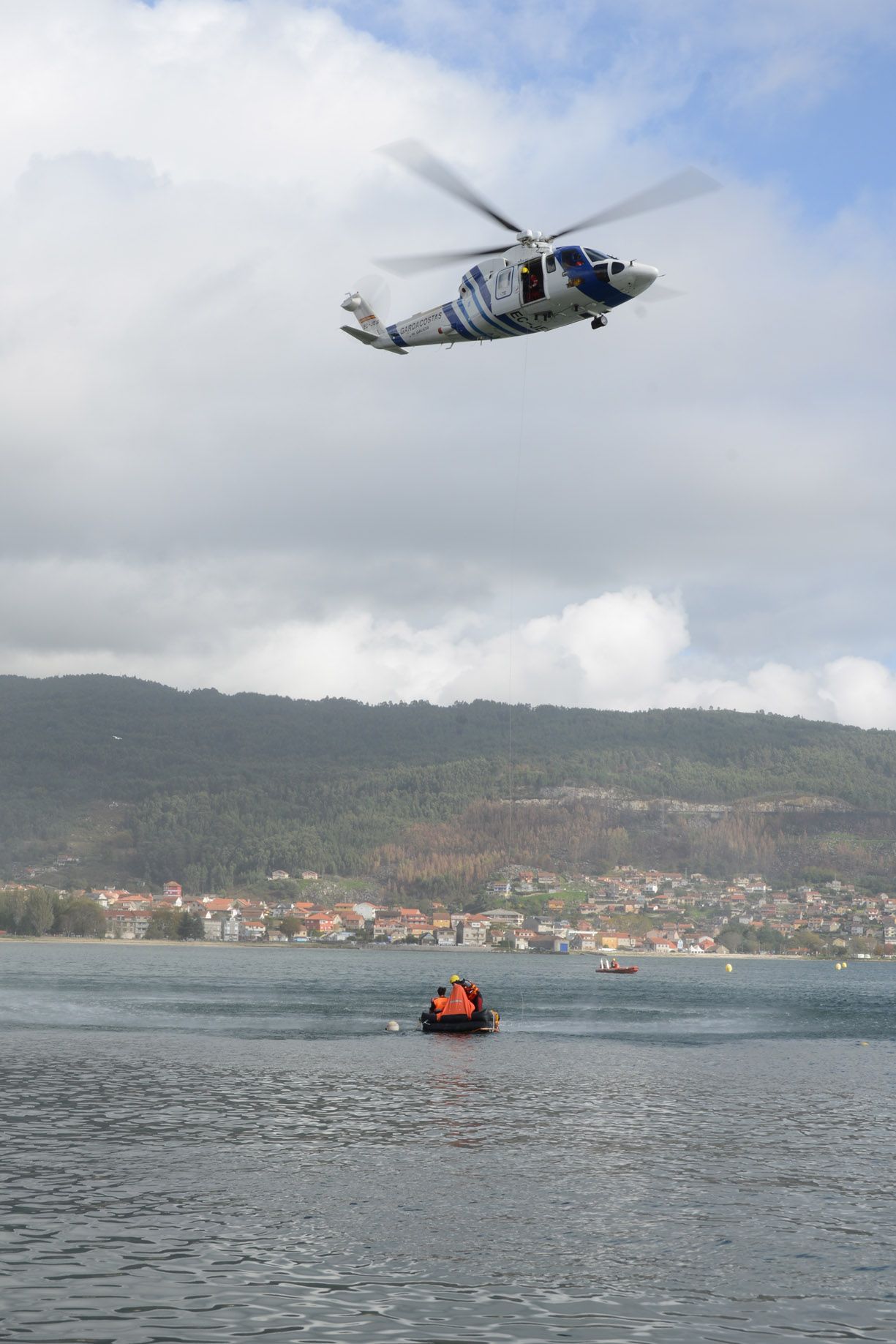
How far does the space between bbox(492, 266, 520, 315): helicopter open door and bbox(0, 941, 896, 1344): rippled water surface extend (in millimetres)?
26410

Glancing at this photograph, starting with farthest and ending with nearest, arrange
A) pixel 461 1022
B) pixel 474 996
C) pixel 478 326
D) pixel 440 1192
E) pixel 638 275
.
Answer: pixel 474 996
pixel 461 1022
pixel 478 326
pixel 638 275
pixel 440 1192

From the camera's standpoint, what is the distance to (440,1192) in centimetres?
2856

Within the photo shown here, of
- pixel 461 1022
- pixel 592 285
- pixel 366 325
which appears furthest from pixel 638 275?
pixel 461 1022

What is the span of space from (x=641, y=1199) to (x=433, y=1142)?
905 cm

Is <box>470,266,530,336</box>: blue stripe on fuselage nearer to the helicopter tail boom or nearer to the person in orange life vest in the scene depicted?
the helicopter tail boom

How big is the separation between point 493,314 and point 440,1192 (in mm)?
28471

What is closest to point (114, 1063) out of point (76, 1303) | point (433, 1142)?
point (433, 1142)

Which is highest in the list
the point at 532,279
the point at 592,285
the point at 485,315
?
the point at 532,279

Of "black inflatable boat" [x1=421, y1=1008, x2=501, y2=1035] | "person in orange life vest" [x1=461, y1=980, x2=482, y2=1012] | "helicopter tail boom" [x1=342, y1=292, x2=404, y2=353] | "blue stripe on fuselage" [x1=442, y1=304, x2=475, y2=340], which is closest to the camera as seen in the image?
"blue stripe on fuselage" [x1=442, y1=304, x2=475, y2=340]

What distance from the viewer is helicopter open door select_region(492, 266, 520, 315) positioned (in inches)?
1687

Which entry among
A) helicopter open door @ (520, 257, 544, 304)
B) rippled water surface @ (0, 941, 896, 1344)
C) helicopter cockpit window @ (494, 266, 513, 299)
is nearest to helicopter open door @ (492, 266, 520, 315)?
helicopter cockpit window @ (494, 266, 513, 299)

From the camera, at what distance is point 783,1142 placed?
120ft

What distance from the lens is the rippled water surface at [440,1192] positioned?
63.9 ft

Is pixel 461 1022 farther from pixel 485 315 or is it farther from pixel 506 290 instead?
pixel 506 290
